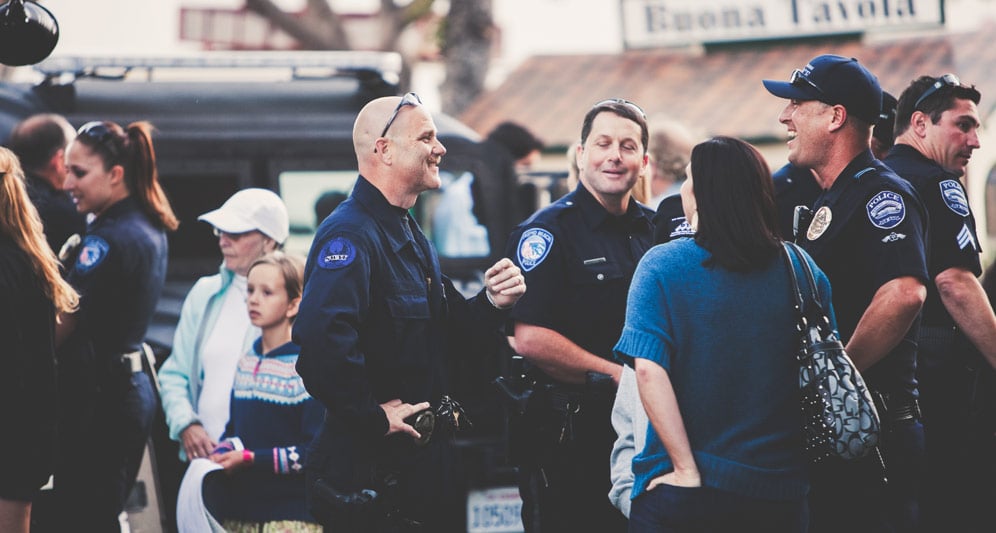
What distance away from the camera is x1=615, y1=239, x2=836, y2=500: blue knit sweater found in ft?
11.4

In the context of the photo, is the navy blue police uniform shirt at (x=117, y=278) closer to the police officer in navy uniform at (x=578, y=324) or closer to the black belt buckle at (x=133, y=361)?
the black belt buckle at (x=133, y=361)

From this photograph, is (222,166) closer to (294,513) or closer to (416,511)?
(294,513)

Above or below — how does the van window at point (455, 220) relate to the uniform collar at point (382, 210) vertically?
above

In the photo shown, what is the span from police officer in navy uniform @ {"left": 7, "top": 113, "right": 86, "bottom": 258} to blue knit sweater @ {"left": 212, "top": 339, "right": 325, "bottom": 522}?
1509 mm

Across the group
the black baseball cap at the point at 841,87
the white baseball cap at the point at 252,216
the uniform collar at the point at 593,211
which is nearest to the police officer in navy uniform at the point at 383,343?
the uniform collar at the point at 593,211

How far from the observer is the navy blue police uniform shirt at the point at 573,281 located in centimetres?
469

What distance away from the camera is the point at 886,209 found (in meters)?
4.24

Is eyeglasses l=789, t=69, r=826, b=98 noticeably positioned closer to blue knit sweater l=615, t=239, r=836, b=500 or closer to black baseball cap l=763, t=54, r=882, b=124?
black baseball cap l=763, t=54, r=882, b=124

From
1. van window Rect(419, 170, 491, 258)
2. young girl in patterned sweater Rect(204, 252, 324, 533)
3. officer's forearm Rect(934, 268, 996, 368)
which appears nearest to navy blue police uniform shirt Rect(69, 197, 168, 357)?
young girl in patterned sweater Rect(204, 252, 324, 533)

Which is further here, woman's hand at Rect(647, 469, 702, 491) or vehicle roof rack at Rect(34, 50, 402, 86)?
vehicle roof rack at Rect(34, 50, 402, 86)

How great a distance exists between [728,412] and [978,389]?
6.74 feet

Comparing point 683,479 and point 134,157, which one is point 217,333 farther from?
point 683,479

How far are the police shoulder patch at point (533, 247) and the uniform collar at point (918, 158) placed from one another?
141 cm

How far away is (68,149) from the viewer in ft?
18.4
